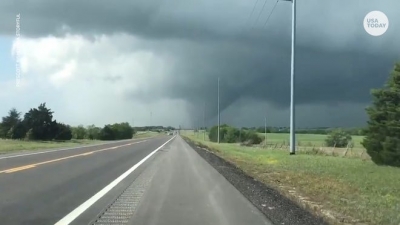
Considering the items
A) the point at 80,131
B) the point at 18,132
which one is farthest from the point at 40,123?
the point at 80,131

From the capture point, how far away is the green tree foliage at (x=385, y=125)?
1162 inches

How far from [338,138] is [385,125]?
67994mm

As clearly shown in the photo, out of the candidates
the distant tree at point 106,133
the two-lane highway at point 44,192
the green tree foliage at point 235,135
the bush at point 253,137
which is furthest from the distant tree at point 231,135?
the two-lane highway at point 44,192

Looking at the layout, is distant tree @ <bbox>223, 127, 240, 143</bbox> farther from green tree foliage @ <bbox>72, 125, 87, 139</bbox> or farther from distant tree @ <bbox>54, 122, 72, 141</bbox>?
distant tree @ <bbox>54, 122, 72, 141</bbox>

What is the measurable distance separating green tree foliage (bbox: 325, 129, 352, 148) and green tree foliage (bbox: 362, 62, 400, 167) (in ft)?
196

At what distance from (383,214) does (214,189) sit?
18.6 feet

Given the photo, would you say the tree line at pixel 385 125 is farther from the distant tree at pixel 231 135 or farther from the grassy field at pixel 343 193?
the distant tree at pixel 231 135

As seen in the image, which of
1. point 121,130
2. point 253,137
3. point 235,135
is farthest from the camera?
point 121,130

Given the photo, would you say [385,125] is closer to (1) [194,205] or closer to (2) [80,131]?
(1) [194,205]

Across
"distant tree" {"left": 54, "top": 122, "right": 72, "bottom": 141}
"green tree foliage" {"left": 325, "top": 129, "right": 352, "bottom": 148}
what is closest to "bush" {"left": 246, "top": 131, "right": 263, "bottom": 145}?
"green tree foliage" {"left": 325, "top": 129, "right": 352, "bottom": 148}

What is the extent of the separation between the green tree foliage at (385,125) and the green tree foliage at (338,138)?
2357 inches

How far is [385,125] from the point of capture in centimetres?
3064

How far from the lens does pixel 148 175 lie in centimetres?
1925

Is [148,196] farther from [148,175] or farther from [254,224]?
[148,175]
